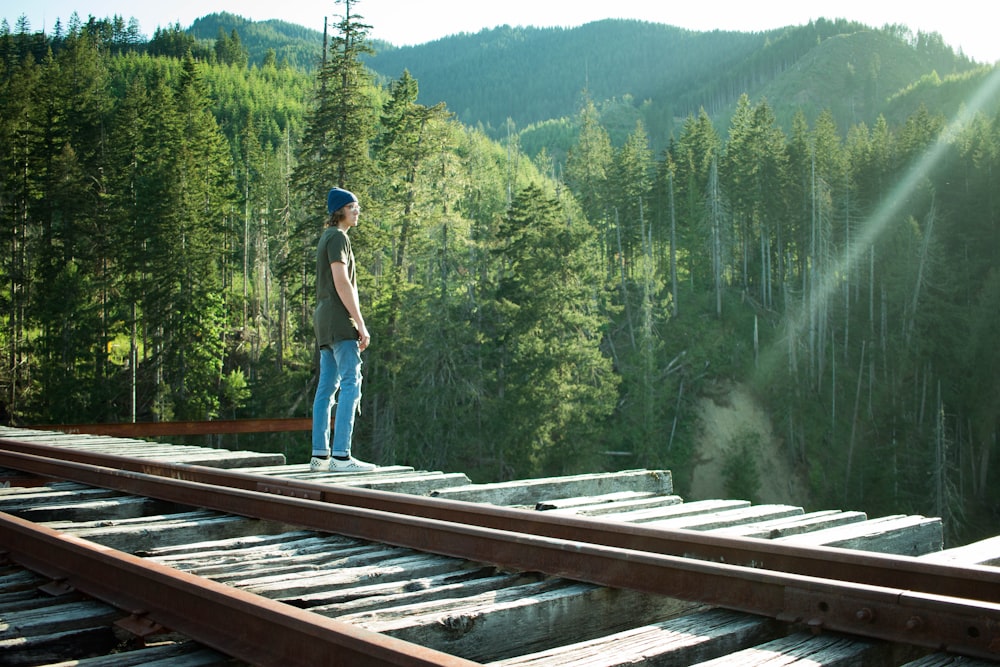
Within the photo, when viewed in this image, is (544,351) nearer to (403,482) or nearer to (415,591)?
(403,482)

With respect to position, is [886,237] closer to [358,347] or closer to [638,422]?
[638,422]

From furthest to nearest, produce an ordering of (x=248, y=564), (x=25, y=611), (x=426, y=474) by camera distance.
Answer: (x=426, y=474) < (x=248, y=564) < (x=25, y=611)

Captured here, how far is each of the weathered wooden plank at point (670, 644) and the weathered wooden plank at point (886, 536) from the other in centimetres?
106

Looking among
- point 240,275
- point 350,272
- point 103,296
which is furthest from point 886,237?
point 350,272

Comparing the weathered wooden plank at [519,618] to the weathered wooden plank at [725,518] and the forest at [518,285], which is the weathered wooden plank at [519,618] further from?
the forest at [518,285]

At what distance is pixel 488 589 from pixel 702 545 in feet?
2.30

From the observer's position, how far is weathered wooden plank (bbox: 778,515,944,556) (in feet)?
10.8

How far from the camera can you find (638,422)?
4719cm

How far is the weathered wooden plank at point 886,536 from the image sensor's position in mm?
3303

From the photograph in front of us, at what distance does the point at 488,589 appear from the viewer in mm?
2744

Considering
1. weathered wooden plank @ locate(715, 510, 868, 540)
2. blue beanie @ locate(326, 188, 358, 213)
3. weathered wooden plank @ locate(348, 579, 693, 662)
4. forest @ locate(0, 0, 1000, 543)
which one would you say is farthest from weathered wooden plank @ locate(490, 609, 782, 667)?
forest @ locate(0, 0, 1000, 543)

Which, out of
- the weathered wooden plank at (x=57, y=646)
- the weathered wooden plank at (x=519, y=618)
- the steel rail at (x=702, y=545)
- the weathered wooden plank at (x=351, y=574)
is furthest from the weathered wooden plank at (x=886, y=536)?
the weathered wooden plank at (x=57, y=646)

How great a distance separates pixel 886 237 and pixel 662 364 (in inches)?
827

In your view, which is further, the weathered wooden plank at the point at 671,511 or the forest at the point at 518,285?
the forest at the point at 518,285
